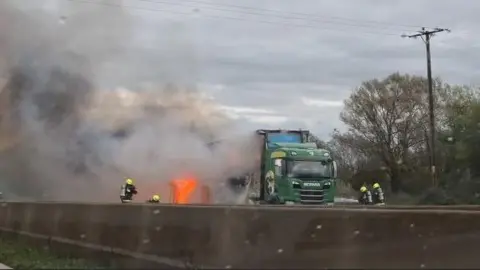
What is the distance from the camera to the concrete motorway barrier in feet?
30.5

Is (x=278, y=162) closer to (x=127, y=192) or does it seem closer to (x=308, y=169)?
(x=308, y=169)

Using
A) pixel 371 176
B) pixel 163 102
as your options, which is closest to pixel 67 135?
pixel 163 102

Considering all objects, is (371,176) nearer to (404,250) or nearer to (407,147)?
(407,147)

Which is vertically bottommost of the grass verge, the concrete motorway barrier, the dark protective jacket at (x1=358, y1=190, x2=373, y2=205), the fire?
the grass verge

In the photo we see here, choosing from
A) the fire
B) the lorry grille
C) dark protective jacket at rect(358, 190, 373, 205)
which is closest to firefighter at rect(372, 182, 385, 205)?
dark protective jacket at rect(358, 190, 373, 205)

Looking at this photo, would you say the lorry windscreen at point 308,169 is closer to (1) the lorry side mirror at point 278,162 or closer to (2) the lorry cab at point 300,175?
(2) the lorry cab at point 300,175

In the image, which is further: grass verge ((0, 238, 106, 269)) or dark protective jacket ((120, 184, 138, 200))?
dark protective jacket ((120, 184, 138, 200))

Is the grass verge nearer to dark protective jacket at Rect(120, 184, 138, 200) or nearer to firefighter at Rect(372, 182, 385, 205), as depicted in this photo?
dark protective jacket at Rect(120, 184, 138, 200)

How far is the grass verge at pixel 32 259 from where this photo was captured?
13.1m

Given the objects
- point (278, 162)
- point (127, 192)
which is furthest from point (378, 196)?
point (127, 192)

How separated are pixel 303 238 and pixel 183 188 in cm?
2743

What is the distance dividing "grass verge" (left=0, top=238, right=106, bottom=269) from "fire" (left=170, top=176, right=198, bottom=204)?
1765 centimetres

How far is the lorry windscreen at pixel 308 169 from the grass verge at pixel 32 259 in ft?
46.5

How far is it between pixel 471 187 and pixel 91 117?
21625 millimetres
